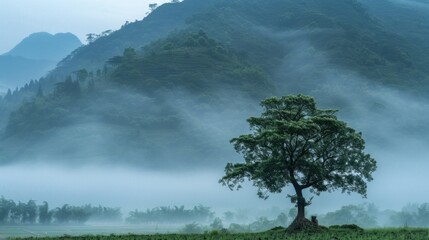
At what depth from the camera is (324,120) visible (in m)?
52.2

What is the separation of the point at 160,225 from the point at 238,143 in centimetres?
14982

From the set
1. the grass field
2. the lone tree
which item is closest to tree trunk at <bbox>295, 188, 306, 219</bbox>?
the lone tree

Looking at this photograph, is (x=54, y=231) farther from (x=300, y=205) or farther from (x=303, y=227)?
(x=303, y=227)

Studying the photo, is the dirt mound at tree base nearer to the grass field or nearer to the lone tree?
the lone tree

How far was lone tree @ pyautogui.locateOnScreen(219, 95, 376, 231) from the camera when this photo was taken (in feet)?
173

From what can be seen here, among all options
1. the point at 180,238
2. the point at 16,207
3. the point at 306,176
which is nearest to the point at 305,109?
the point at 306,176

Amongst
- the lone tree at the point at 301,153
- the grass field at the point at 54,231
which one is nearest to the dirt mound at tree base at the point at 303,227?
the lone tree at the point at 301,153

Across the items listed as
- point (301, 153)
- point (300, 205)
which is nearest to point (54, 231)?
point (300, 205)

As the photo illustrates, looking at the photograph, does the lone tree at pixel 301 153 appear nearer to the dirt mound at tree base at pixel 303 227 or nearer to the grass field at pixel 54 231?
the dirt mound at tree base at pixel 303 227

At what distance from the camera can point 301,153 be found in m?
54.0

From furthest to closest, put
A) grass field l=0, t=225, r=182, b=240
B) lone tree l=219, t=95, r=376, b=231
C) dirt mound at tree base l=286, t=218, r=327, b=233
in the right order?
grass field l=0, t=225, r=182, b=240, lone tree l=219, t=95, r=376, b=231, dirt mound at tree base l=286, t=218, r=327, b=233

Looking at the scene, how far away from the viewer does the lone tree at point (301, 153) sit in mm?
52688

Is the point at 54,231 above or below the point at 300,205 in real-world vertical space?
below

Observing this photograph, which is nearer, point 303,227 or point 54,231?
point 303,227
